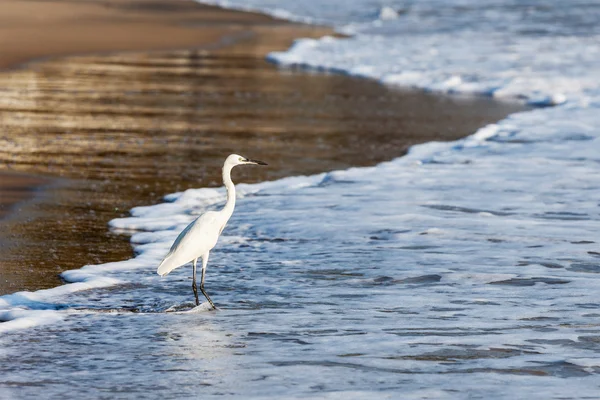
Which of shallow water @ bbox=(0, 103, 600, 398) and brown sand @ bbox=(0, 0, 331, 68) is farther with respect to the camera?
brown sand @ bbox=(0, 0, 331, 68)

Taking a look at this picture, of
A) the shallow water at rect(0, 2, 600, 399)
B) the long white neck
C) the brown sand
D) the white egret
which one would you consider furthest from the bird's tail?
the brown sand

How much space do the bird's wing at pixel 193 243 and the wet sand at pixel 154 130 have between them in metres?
0.97

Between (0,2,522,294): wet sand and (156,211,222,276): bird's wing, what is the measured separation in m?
0.97

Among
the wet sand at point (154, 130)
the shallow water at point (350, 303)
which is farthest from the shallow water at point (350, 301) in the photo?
the wet sand at point (154, 130)

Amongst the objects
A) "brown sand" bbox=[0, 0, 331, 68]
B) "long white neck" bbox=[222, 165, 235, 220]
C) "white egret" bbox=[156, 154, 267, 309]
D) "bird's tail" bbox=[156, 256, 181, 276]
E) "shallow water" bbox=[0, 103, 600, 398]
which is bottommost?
"shallow water" bbox=[0, 103, 600, 398]

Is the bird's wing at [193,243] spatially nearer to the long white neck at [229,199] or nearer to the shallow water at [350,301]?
the long white neck at [229,199]

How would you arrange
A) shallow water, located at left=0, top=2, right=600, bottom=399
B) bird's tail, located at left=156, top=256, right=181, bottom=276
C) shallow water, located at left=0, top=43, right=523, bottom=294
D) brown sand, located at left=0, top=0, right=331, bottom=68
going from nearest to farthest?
shallow water, located at left=0, top=2, right=600, bottom=399 < bird's tail, located at left=156, top=256, right=181, bottom=276 < shallow water, located at left=0, top=43, right=523, bottom=294 < brown sand, located at left=0, top=0, right=331, bottom=68

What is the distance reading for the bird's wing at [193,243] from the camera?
6078 millimetres

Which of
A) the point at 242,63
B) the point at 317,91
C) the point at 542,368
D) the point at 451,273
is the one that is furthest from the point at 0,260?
the point at 242,63

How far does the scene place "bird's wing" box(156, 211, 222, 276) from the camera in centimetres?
608

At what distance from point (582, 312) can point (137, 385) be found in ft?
8.69

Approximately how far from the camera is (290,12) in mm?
43938

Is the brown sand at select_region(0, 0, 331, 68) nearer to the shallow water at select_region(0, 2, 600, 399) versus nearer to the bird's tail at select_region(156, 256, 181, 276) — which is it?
the shallow water at select_region(0, 2, 600, 399)

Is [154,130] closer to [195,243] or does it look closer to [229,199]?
[229,199]
